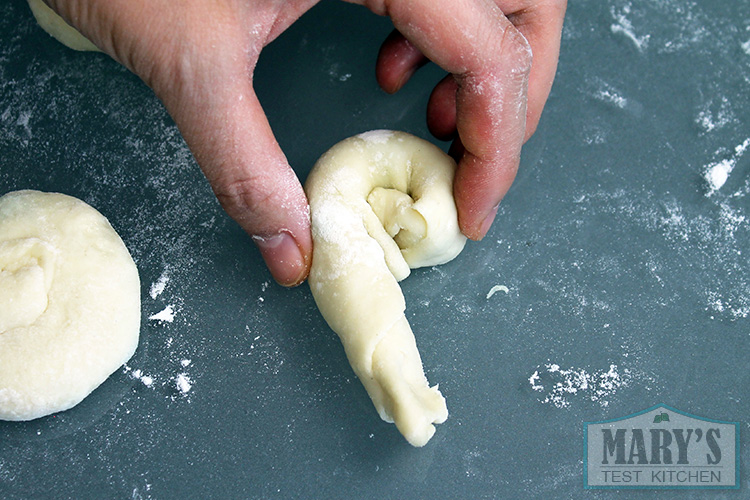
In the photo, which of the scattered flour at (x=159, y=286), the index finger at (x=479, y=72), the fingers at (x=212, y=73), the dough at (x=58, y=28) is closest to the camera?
the fingers at (x=212, y=73)

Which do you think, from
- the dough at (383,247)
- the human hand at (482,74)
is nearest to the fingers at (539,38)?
the human hand at (482,74)

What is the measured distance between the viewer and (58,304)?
1580 millimetres

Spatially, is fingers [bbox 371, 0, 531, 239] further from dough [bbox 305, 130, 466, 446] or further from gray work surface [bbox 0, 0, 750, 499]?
gray work surface [bbox 0, 0, 750, 499]

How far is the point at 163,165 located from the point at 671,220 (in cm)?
136

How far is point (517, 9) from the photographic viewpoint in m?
1.71

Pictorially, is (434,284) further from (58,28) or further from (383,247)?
(58,28)

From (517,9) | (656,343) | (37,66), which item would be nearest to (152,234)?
(37,66)

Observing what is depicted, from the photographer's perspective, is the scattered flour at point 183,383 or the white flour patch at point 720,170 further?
the white flour patch at point 720,170

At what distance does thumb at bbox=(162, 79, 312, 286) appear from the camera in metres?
1.33

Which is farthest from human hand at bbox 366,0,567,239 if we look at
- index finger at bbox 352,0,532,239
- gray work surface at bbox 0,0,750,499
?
gray work surface at bbox 0,0,750,499

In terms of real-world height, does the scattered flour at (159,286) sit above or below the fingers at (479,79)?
below

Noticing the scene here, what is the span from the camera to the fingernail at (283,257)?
4.99 ft
